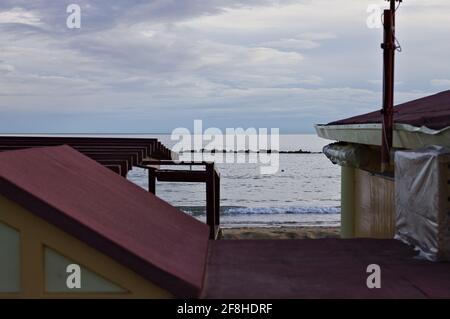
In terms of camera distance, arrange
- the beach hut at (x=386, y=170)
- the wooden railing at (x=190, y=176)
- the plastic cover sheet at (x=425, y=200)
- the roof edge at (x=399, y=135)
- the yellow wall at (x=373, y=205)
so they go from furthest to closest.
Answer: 1. the wooden railing at (x=190, y=176)
2. the yellow wall at (x=373, y=205)
3. the roof edge at (x=399, y=135)
4. the beach hut at (x=386, y=170)
5. the plastic cover sheet at (x=425, y=200)

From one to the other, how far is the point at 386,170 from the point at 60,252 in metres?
5.88

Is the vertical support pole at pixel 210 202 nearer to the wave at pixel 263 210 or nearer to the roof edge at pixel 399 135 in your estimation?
the roof edge at pixel 399 135

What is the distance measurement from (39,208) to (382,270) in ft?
10.1

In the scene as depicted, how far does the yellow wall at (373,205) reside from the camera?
955 centimetres

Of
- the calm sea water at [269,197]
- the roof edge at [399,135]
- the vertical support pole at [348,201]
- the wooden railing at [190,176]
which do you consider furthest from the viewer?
the calm sea water at [269,197]

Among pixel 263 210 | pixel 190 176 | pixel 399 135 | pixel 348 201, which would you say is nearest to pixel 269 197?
pixel 263 210

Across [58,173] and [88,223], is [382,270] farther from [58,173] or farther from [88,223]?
[58,173]

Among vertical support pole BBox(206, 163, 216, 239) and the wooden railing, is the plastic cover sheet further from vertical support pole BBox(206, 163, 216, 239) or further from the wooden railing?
the wooden railing

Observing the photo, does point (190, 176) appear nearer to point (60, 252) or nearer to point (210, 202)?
point (210, 202)

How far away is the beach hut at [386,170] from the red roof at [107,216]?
7.91 feet

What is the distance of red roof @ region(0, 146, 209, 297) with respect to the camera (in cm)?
408

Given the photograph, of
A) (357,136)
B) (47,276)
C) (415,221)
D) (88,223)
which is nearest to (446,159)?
(415,221)

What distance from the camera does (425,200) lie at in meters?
6.00

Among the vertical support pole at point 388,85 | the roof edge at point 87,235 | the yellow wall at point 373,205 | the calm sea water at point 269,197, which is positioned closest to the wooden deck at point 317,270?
the roof edge at point 87,235
